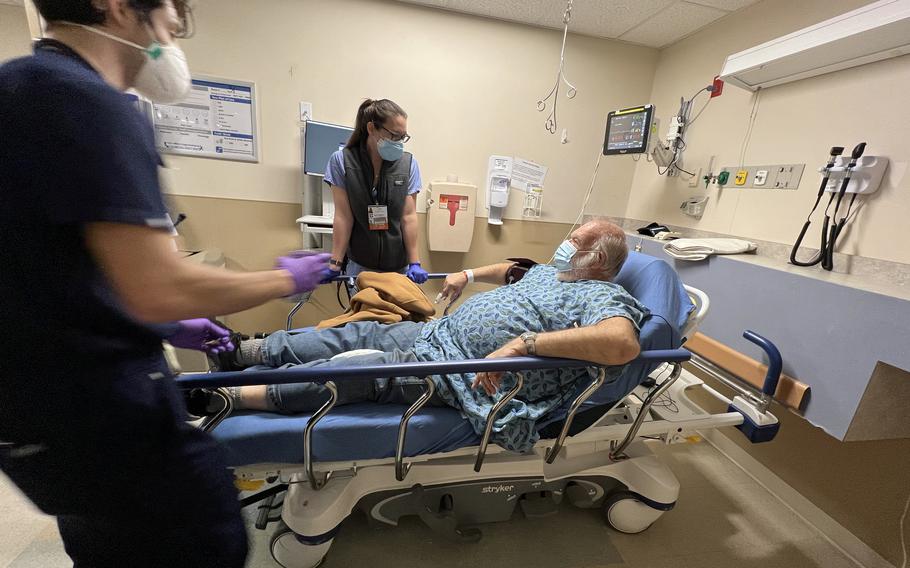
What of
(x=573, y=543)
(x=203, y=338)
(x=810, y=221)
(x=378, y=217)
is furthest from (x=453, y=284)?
(x=810, y=221)

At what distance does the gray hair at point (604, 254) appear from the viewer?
143 cm

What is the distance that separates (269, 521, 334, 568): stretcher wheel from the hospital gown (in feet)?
2.05

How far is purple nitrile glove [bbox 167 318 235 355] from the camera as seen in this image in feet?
3.62

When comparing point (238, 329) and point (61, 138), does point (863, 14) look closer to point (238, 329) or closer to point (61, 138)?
point (61, 138)

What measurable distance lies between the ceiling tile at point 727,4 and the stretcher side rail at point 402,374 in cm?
210

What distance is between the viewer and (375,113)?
1.80 m

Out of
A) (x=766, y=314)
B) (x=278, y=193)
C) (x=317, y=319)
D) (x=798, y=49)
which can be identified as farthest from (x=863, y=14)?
(x=317, y=319)

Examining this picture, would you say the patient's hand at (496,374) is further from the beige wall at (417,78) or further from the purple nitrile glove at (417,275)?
the beige wall at (417,78)

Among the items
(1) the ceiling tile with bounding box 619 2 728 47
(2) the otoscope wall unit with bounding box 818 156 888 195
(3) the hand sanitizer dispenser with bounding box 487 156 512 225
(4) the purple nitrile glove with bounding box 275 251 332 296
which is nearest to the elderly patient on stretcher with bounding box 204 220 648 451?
(4) the purple nitrile glove with bounding box 275 251 332 296

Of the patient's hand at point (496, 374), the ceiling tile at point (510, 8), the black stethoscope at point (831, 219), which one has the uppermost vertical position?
the ceiling tile at point (510, 8)

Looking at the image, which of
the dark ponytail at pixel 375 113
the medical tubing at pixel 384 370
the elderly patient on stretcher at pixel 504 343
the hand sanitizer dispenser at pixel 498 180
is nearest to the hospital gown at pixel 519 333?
the elderly patient on stretcher at pixel 504 343

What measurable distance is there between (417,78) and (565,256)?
1.77 m

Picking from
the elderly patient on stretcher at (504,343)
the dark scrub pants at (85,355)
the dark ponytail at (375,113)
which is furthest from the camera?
the dark ponytail at (375,113)

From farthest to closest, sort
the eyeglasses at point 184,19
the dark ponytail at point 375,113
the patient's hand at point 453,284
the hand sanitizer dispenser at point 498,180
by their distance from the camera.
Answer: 1. the hand sanitizer dispenser at point 498,180
2. the patient's hand at point 453,284
3. the dark ponytail at point 375,113
4. the eyeglasses at point 184,19
